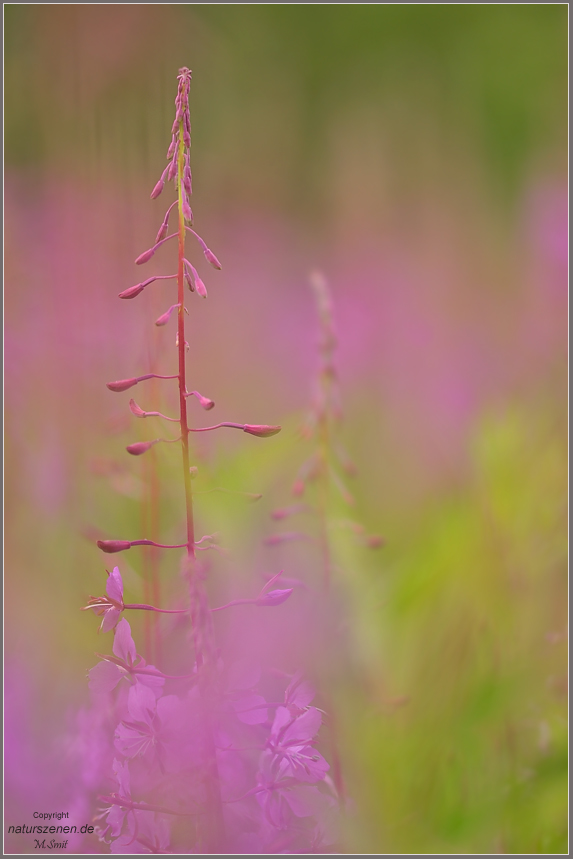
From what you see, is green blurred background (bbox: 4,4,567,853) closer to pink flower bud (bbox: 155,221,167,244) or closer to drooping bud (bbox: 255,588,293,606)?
pink flower bud (bbox: 155,221,167,244)

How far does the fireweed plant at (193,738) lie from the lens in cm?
33

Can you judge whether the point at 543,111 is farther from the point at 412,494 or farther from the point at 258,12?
the point at 412,494

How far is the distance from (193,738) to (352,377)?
1.08m

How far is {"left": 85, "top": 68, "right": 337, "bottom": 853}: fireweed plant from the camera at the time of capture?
1.08 feet

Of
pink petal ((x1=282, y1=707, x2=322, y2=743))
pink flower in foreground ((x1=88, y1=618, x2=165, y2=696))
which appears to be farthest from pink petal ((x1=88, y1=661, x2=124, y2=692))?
pink petal ((x1=282, y1=707, x2=322, y2=743))

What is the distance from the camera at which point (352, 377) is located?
1.36 meters

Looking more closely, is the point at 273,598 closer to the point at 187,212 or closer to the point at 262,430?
the point at 262,430

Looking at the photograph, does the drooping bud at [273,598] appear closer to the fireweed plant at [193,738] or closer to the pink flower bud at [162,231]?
the fireweed plant at [193,738]

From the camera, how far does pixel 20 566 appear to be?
0.85m

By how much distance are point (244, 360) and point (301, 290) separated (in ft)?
1.49

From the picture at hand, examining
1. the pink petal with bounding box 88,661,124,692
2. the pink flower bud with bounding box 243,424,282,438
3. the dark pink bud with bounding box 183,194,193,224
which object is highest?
the dark pink bud with bounding box 183,194,193,224

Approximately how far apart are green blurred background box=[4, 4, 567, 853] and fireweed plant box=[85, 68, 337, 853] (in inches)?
4.5

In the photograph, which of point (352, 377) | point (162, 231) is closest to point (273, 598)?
point (162, 231)

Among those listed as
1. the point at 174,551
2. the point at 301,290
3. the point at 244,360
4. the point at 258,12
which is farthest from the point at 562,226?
the point at 258,12
